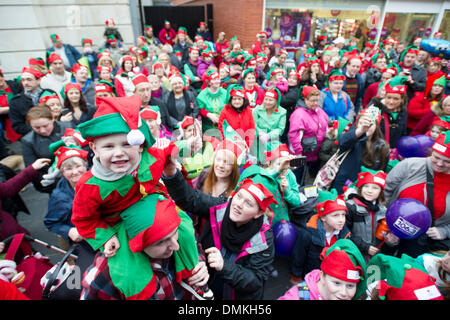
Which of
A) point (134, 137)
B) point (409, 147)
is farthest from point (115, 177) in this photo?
point (409, 147)

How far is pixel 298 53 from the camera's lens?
38.3ft

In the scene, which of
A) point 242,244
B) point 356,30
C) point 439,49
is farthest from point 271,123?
point 356,30

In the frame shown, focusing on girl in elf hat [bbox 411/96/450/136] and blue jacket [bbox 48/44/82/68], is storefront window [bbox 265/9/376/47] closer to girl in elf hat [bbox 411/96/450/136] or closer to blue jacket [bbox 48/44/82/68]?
blue jacket [bbox 48/44/82/68]

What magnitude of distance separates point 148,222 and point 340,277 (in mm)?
1323

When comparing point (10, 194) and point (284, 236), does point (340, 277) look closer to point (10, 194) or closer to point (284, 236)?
point (284, 236)

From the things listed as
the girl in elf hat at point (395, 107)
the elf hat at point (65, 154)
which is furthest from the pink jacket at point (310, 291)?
the girl in elf hat at point (395, 107)

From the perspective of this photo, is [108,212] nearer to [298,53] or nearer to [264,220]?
[264,220]

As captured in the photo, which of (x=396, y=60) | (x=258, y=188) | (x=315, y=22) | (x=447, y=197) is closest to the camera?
Result: (x=258, y=188)

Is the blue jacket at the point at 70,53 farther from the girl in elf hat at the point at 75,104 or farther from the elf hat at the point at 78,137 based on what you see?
the elf hat at the point at 78,137

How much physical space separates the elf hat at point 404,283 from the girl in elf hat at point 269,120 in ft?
8.43

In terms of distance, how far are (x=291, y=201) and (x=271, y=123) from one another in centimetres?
185

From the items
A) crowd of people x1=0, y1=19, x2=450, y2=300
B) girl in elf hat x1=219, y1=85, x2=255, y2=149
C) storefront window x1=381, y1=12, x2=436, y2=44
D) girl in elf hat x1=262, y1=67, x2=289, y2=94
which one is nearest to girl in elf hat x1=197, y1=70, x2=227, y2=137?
crowd of people x1=0, y1=19, x2=450, y2=300

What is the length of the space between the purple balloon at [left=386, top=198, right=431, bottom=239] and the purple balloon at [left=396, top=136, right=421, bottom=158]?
5.42ft

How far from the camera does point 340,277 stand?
1558mm
